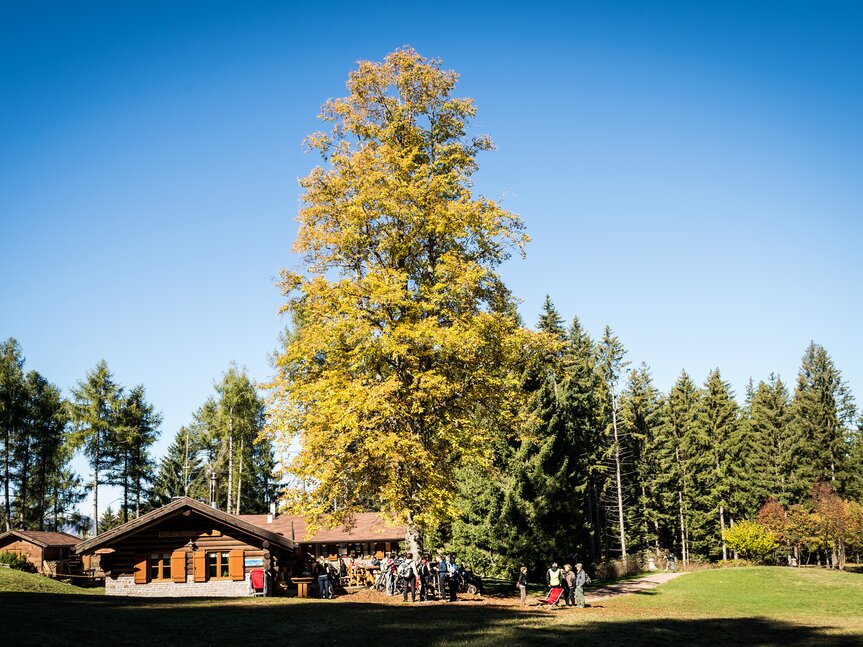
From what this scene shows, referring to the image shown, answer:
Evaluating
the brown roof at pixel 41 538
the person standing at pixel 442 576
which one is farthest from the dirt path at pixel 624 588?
the brown roof at pixel 41 538

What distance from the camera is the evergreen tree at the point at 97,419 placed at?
5251 cm

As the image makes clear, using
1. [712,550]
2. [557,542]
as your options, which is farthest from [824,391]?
[557,542]

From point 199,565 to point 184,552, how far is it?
864 millimetres

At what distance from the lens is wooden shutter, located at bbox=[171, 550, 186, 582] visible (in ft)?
94.4

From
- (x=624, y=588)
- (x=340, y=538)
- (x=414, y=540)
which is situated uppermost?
(x=414, y=540)

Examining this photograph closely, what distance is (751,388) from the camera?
89.8 meters

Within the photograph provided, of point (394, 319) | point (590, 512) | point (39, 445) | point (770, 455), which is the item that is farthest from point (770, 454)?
point (39, 445)

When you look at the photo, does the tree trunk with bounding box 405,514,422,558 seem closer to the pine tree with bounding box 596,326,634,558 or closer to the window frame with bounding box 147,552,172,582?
the window frame with bounding box 147,552,172,582

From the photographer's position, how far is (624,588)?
36312 mm

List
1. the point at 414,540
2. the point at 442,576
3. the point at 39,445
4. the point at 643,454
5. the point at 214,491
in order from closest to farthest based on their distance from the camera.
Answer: the point at 442,576
the point at 414,540
the point at 214,491
the point at 39,445
the point at 643,454

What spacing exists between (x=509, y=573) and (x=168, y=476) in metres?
44.8

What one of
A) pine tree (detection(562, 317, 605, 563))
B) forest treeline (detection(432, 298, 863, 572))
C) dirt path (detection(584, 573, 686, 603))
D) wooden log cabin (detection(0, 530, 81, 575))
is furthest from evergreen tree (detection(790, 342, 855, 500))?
wooden log cabin (detection(0, 530, 81, 575))

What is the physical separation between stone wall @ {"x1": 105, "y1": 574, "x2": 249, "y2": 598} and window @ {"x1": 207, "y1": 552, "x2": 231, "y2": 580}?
27 centimetres

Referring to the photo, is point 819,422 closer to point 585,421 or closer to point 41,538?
point 585,421
